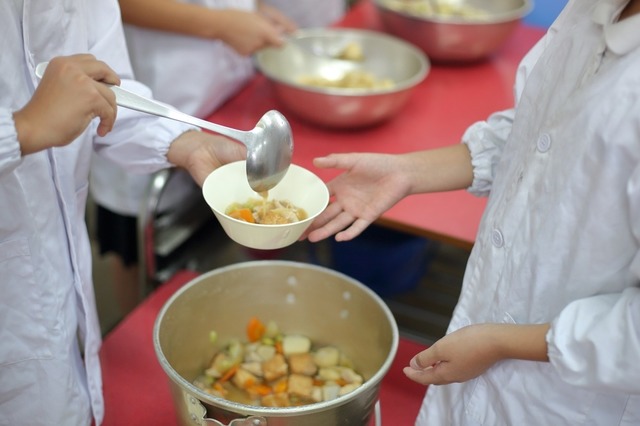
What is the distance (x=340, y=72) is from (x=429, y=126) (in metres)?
0.32

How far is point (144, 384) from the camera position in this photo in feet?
3.56

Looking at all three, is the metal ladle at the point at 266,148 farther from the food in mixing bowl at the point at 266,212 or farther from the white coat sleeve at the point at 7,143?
the white coat sleeve at the point at 7,143

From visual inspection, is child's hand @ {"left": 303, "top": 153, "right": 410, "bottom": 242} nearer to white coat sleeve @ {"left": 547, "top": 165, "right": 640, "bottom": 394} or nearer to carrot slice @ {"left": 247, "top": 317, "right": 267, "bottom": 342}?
carrot slice @ {"left": 247, "top": 317, "right": 267, "bottom": 342}

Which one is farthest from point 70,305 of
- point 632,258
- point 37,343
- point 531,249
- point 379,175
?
point 632,258

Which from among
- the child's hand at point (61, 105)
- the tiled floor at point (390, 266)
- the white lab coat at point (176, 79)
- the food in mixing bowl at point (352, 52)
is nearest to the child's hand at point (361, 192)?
the child's hand at point (61, 105)

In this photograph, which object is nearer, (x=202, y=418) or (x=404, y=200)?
(x=202, y=418)

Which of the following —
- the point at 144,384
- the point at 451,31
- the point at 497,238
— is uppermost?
the point at 497,238

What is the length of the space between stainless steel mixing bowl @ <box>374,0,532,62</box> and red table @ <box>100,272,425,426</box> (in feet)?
2.76

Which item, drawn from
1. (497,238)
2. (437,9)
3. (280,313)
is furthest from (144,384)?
(437,9)

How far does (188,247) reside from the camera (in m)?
1.69

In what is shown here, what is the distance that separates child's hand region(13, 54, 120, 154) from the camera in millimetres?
731

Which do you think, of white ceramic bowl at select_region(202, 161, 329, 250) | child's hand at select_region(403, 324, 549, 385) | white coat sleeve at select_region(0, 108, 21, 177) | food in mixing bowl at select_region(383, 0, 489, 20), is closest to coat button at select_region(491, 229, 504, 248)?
child's hand at select_region(403, 324, 549, 385)

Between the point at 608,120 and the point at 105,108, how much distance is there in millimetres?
539

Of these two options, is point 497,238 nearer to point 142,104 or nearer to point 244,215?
point 244,215
